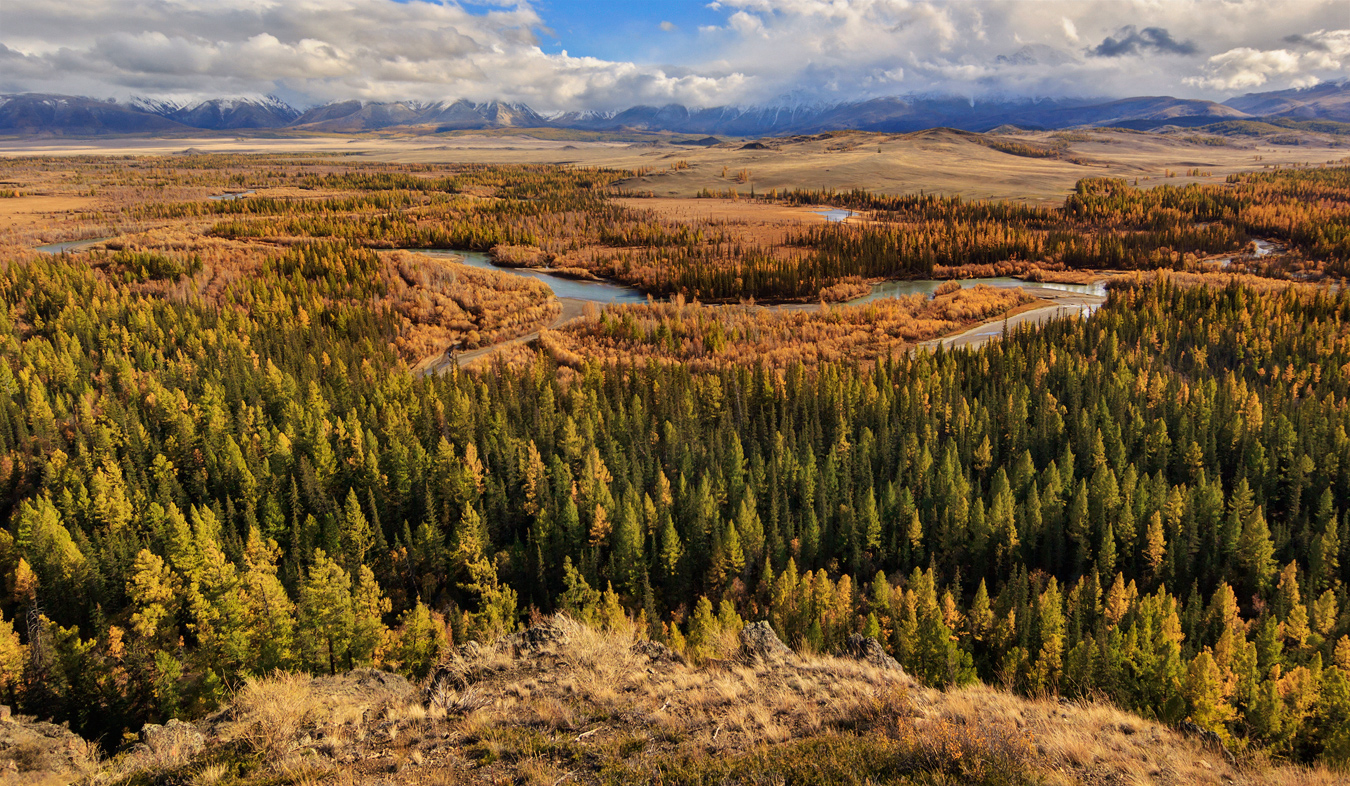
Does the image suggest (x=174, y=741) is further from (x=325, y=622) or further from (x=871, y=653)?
(x=871, y=653)

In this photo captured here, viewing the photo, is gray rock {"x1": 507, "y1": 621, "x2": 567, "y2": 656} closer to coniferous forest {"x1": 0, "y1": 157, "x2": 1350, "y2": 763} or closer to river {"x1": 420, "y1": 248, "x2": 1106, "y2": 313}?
coniferous forest {"x1": 0, "y1": 157, "x2": 1350, "y2": 763}

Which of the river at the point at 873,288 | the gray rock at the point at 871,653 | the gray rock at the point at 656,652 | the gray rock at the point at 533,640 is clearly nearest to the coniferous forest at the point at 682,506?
the gray rock at the point at 871,653

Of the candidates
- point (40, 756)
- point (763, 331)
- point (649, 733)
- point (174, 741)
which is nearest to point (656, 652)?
point (649, 733)

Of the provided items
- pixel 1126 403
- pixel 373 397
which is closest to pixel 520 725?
pixel 373 397

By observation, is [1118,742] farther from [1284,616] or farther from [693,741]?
[1284,616]

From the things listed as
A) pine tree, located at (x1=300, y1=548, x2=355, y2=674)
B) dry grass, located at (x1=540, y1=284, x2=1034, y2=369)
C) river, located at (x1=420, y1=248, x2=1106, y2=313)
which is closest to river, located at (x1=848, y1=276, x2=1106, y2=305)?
river, located at (x1=420, y1=248, x2=1106, y2=313)

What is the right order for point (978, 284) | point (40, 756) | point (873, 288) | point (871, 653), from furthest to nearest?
point (873, 288)
point (978, 284)
point (871, 653)
point (40, 756)

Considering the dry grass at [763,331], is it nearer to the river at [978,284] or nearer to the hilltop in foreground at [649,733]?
the river at [978,284]
